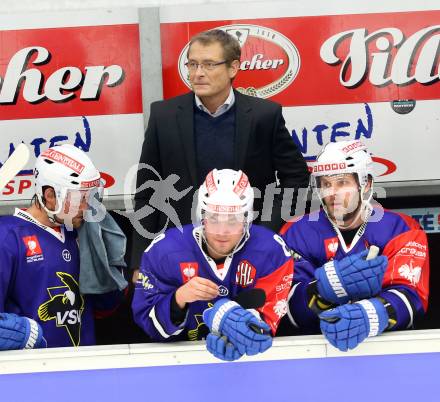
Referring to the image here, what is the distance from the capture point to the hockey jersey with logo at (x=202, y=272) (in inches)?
118

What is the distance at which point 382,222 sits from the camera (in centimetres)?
338

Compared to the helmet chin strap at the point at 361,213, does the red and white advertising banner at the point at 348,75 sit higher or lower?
higher

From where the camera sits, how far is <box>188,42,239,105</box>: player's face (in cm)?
364

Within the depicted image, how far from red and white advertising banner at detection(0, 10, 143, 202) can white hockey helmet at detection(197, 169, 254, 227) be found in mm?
1431

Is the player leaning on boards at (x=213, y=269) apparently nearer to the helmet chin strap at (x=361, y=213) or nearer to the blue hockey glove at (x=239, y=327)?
the blue hockey glove at (x=239, y=327)

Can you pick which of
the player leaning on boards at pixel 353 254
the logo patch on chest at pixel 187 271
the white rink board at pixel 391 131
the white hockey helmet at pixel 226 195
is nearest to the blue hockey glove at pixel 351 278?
the player leaning on boards at pixel 353 254

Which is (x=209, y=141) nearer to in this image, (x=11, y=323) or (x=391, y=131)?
(x=391, y=131)

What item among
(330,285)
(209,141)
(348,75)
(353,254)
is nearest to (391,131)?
(348,75)

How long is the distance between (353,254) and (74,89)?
5.99 feet

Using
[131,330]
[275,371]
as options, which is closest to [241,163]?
[275,371]

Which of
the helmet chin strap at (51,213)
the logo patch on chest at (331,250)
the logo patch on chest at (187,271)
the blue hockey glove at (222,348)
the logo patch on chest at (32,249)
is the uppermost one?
the helmet chin strap at (51,213)

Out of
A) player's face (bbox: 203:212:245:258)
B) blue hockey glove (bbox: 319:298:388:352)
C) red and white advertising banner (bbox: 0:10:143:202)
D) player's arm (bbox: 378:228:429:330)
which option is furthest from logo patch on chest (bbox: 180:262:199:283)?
red and white advertising banner (bbox: 0:10:143:202)

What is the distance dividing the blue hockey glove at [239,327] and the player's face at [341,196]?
2.55 ft

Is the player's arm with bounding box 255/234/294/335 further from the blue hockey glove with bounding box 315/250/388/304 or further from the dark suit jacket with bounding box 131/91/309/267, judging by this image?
the dark suit jacket with bounding box 131/91/309/267
